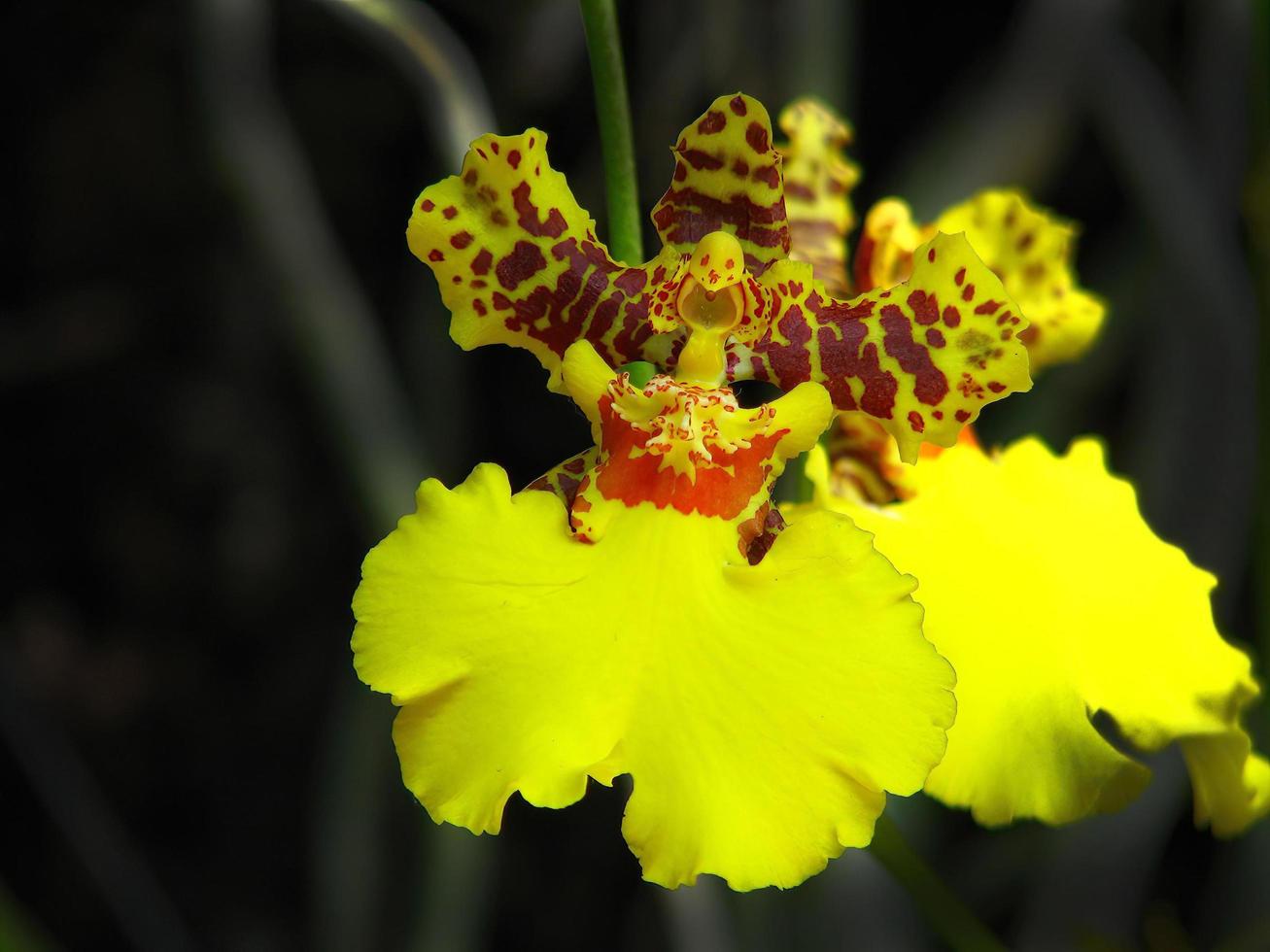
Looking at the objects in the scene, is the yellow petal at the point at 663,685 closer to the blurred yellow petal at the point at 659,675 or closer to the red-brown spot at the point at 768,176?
the blurred yellow petal at the point at 659,675

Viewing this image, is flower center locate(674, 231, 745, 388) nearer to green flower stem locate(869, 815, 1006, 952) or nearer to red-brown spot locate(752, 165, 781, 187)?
red-brown spot locate(752, 165, 781, 187)

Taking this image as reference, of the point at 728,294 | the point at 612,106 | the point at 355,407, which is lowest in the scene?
the point at 355,407

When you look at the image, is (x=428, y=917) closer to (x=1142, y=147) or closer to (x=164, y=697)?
(x=164, y=697)

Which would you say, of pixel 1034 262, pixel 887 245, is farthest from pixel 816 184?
pixel 1034 262

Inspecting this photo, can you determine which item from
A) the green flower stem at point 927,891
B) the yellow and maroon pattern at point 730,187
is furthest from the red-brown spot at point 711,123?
the green flower stem at point 927,891

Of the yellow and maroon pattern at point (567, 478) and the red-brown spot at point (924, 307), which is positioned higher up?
the red-brown spot at point (924, 307)

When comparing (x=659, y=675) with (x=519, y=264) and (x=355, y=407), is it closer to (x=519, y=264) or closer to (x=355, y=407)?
(x=519, y=264)
